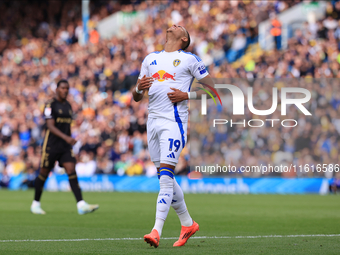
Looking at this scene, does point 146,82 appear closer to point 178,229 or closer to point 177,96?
point 177,96

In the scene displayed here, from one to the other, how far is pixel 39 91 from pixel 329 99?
14.3m

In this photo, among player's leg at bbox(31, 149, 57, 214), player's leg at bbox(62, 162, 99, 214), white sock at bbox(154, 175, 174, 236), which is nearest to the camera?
white sock at bbox(154, 175, 174, 236)

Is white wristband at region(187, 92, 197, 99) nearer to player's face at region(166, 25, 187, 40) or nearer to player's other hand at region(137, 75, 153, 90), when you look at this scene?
player's other hand at region(137, 75, 153, 90)

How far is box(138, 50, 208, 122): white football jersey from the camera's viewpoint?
614 centimetres

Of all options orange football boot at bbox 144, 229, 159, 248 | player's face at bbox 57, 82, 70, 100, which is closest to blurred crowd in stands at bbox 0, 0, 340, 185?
player's face at bbox 57, 82, 70, 100

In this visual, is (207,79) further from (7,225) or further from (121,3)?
(121,3)

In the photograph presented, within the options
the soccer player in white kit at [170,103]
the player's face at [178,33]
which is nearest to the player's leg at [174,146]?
the soccer player in white kit at [170,103]

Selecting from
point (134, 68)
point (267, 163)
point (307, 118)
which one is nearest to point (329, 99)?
point (307, 118)

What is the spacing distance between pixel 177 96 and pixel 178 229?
2746 mm

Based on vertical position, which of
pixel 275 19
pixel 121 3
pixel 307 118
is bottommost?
pixel 307 118

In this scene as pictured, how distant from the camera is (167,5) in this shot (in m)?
27.7

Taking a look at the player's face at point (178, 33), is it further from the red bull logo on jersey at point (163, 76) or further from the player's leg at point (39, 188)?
the player's leg at point (39, 188)

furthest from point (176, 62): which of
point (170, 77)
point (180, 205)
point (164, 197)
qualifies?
point (180, 205)

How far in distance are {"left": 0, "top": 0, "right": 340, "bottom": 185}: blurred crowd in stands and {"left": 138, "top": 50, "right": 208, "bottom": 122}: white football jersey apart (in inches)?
517
